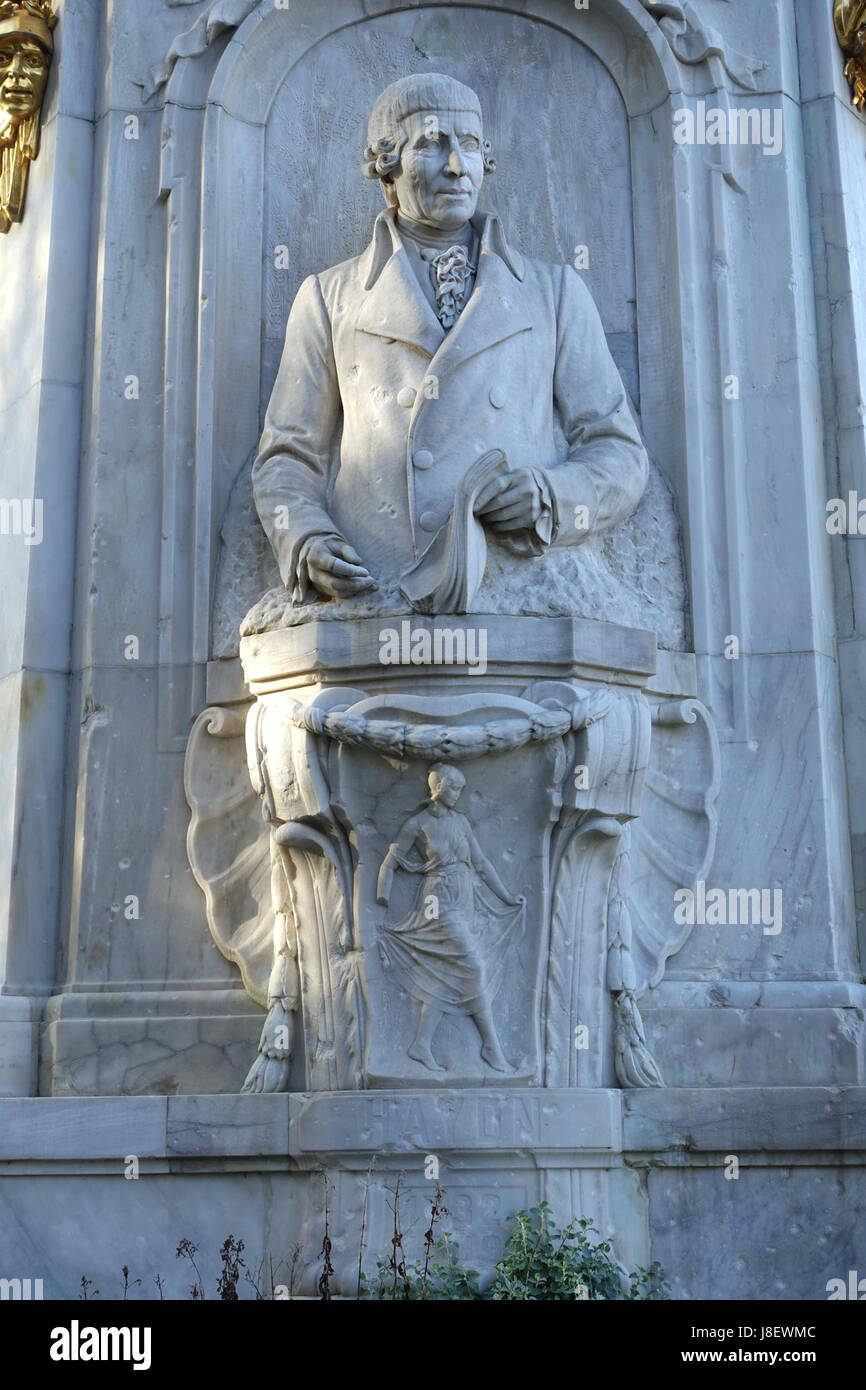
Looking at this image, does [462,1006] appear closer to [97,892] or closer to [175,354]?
[97,892]

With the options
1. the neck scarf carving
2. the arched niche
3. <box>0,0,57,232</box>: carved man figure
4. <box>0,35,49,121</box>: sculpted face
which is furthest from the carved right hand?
<box>0,35,49,121</box>: sculpted face

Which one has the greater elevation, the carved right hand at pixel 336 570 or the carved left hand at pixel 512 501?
the carved left hand at pixel 512 501

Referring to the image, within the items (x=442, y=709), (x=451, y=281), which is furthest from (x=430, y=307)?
(x=442, y=709)

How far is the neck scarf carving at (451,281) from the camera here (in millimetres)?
9391

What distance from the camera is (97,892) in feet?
30.6

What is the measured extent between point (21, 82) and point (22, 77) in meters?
0.03

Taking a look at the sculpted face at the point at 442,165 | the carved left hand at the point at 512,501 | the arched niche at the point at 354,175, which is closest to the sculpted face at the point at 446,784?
the carved left hand at the point at 512,501

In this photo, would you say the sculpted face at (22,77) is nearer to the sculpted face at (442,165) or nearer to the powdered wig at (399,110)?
the powdered wig at (399,110)

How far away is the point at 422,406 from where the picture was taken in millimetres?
9078

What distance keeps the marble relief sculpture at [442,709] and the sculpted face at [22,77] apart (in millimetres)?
2172

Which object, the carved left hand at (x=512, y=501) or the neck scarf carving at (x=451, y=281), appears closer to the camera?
the carved left hand at (x=512, y=501)

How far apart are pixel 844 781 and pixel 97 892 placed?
3761 mm

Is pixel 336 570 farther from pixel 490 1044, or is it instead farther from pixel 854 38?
pixel 854 38
